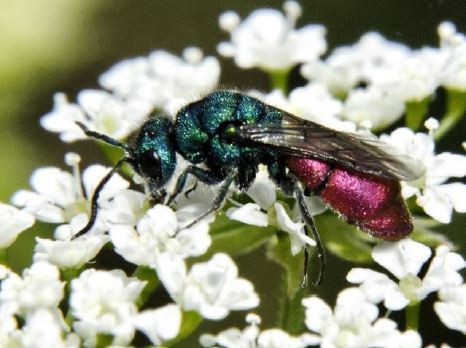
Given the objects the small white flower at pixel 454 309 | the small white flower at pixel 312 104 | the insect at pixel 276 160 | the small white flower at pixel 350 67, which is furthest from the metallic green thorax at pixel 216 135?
the small white flower at pixel 350 67

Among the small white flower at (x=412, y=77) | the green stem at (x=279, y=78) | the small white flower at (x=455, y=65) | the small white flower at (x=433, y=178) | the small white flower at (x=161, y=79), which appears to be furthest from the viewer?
the green stem at (x=279, y=78)

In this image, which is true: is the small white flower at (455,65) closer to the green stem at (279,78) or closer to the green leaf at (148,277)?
the green stem at (279,78)

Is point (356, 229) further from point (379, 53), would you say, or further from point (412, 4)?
point (412, 4)

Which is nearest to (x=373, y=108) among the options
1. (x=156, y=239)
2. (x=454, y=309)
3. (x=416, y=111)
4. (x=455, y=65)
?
(x=416, y=111)

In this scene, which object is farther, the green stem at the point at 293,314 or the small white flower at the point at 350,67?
the small white flower at the point at 350,67

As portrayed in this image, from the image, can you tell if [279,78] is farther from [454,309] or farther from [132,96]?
[454,309]

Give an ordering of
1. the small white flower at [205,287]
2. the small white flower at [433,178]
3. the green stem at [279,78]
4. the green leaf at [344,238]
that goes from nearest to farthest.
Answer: the small white flower at [205,287], the small white flower at [433,178], the green leaf at [344,238], the green stem at [279,78]

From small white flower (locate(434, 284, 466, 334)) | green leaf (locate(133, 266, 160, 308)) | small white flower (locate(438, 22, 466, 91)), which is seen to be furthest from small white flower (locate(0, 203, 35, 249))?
small white flower (locate(438, 22, 466, 91))
